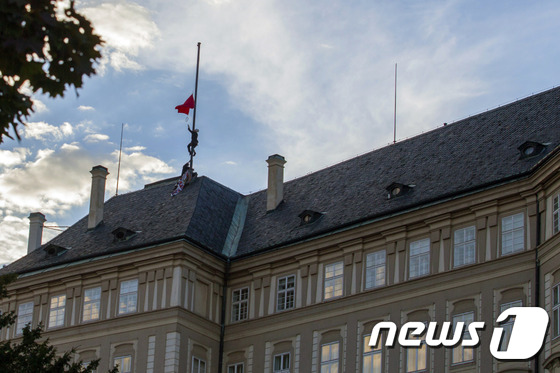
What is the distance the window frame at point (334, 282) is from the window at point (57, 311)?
13.1 metres

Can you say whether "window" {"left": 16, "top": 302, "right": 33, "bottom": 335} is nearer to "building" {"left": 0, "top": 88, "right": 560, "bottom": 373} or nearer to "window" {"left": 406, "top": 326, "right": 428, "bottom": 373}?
"building" {"left": 0, "top": 88, "right": 560, "bottom": 373}

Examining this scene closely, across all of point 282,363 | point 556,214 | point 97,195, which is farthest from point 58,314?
point 556,214

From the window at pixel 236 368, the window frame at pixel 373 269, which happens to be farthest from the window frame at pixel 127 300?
the window frame at pixel 373 269

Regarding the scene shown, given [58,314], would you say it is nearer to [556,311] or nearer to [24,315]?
[24,315]

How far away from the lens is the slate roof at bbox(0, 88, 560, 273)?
150ft

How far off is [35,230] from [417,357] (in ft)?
83.6

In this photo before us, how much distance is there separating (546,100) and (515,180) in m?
7.42

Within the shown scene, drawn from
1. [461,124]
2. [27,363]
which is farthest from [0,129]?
[461,124]

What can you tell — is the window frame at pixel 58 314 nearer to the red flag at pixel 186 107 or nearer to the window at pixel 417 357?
the red flag at pixel 186 107

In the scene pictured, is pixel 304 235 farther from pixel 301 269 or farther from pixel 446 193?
pixel 446 193

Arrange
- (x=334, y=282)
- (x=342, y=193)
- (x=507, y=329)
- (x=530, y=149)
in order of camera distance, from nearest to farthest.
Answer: (x=507, y=329), (x=530, y=149), (x=334, y=282), (x=342, y=193)

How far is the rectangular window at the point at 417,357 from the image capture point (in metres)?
43.2

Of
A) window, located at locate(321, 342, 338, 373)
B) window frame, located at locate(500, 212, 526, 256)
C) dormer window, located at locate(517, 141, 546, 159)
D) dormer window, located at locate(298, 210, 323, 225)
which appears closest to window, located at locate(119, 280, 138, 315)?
dormer window, located at locate(298, 210, 323, 225)

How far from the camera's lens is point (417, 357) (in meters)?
43.5
